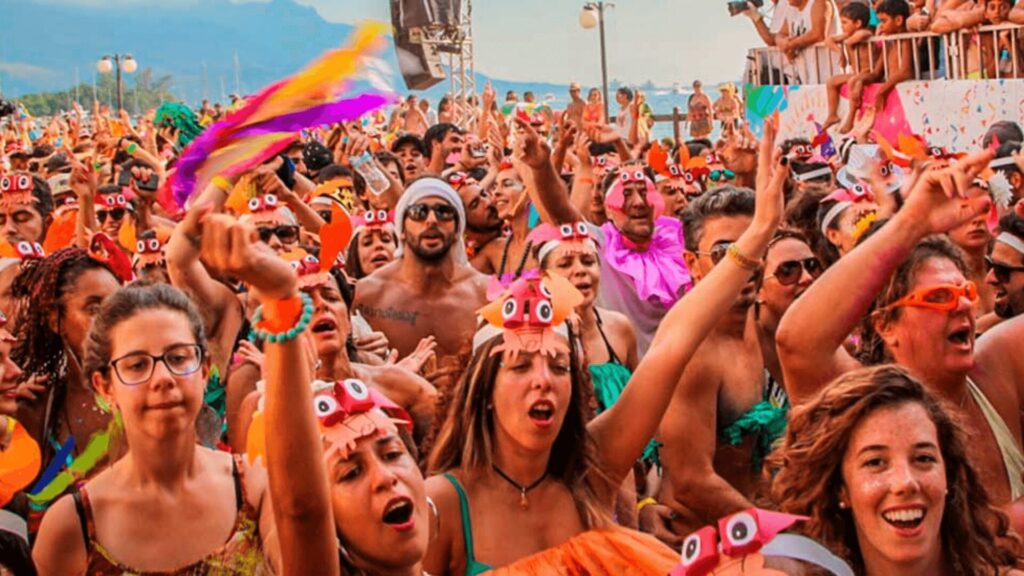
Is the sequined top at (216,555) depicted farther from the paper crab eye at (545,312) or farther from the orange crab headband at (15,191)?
the orange crab headband at (15,191)

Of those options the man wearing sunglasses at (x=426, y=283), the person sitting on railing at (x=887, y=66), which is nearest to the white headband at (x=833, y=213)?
the man wearing sunglasses at (x=426, y=283)

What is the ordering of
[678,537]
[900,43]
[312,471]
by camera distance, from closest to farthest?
[312,471] < [678,537] < [900,43]

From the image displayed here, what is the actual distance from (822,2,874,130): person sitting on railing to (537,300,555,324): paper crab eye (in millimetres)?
10692

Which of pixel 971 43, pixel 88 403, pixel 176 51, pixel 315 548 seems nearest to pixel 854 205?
pixel 88 403

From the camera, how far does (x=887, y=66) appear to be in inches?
557

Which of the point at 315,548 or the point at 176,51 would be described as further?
the point at 176,51

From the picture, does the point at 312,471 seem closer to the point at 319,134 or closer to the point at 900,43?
the point at 900,43

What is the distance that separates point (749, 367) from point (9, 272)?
3.26 metres

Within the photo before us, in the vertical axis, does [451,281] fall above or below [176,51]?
below

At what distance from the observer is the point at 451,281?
7.76 metres

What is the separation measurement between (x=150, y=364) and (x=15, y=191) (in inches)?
208

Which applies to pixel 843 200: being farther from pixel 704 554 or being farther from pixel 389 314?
pixel 704 554

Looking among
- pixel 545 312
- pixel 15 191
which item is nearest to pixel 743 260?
pixel 545 312

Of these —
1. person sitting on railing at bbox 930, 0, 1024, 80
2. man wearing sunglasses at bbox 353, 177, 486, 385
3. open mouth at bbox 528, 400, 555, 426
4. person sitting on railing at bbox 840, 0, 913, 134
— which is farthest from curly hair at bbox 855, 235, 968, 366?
person sitting on railing at bbox 840, 0, 913, 134
